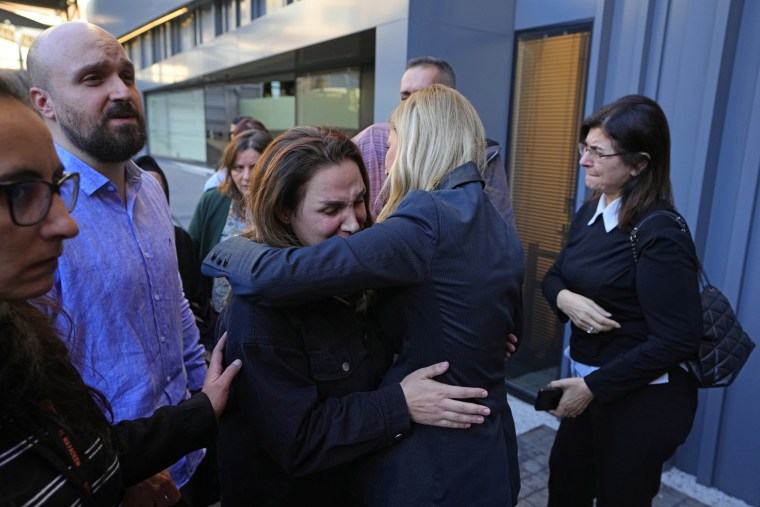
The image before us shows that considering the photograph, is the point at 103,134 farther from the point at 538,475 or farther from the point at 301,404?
the point at 538,475

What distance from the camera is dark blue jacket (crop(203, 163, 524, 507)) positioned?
4.21 ft

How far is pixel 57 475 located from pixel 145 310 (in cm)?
84

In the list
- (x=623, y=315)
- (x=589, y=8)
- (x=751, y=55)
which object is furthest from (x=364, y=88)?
(x=623, y=315)

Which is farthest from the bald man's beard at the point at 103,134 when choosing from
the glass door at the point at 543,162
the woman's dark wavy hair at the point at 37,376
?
the glass door at the point at 543,162

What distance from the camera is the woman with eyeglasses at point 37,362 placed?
2.74 feet

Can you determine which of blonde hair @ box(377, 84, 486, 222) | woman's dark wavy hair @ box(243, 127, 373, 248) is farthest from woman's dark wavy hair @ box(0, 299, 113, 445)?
blonde hair @ box(377, 84, 486, 222)

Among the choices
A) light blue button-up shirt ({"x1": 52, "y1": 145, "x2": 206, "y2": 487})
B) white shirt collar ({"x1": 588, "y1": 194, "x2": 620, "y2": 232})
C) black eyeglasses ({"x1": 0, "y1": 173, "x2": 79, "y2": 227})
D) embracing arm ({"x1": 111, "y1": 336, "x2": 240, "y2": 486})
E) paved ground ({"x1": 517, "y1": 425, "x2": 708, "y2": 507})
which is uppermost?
black eyeglasses ({"x1": 0, "y1": 173, "x2": 79, "y2": 227})

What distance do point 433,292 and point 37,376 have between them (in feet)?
2.94

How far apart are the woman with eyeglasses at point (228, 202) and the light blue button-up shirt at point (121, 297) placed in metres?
1.59

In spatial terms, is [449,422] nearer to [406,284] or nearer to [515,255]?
[406,284]

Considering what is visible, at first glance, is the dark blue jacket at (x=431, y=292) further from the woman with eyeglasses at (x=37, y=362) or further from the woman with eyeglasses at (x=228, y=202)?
the woman with eyeglasses at (x=228, y=202)

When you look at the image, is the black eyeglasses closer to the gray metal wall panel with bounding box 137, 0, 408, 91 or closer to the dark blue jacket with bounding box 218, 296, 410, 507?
the dark blue jacket with bounding box 218, 296, 410, 507

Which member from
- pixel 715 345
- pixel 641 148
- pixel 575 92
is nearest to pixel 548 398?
pixel 715 345

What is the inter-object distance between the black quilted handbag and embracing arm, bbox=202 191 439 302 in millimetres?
1199
